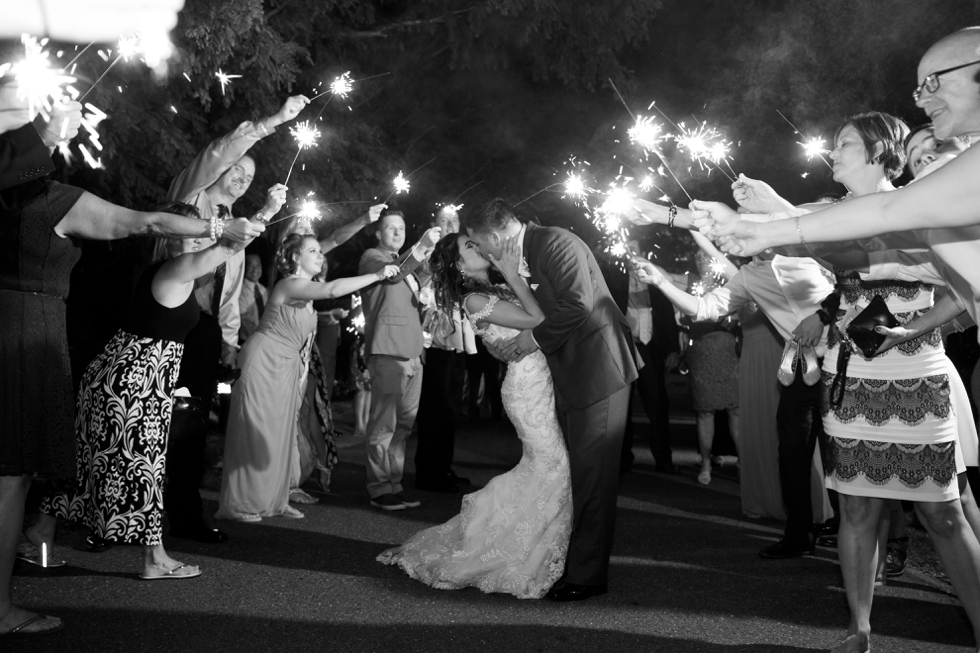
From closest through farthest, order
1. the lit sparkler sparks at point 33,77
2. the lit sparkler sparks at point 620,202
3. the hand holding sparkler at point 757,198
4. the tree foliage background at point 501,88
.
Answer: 1. the lit sparkler sparks at point 33,77
2. the lit sparkler sparks at point 620,202
3. the hand holding sparkler at point 757,198
4. the tree foliage background at point 501,88

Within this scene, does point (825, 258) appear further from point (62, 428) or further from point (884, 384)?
point (62, 428)

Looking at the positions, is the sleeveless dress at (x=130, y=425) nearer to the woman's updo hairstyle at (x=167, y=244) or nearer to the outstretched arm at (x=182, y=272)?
the outstretched arm at (x=182, y=272)

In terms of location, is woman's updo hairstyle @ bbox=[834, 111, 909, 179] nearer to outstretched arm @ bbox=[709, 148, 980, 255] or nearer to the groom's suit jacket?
the groom's suit jacket

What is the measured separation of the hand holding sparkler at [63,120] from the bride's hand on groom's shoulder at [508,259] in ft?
7.38

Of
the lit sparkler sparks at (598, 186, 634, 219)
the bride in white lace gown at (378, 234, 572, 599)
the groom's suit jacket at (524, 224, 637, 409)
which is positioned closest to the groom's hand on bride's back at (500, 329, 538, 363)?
the bride in white lace gown at (378, 234, 572, 599)

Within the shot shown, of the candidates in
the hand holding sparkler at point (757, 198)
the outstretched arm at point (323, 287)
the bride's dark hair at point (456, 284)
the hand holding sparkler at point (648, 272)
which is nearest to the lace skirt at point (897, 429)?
the hand holding sparkler at point (757, 198)

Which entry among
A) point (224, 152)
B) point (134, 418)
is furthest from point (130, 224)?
point (224, 152)

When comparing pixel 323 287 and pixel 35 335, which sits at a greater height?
pixel 323 287

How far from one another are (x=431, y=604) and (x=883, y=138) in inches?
126

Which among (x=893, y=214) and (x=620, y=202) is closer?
(x=893, y=214)

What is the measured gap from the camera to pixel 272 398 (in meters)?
7.12

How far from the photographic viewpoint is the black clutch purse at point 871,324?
3.84m

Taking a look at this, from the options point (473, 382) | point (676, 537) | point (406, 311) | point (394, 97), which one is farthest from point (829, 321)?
point (394, 97)

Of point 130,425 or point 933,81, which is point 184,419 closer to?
point 130,425
